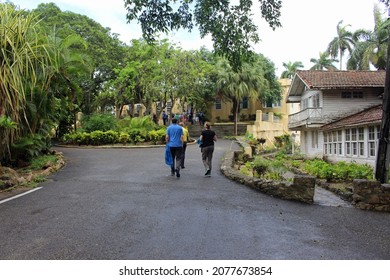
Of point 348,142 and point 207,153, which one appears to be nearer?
point 207,153

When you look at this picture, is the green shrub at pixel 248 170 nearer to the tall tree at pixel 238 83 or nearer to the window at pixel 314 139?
the window at pixel 314 139

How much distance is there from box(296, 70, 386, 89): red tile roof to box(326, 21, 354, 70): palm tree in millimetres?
21342

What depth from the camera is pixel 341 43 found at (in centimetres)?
4406

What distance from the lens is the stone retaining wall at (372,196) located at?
8.25 metres

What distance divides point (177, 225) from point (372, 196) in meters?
5.27

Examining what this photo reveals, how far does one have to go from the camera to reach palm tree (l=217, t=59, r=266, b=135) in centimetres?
3256

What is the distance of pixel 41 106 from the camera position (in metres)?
11.7

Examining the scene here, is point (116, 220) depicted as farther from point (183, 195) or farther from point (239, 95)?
point (239, 95)

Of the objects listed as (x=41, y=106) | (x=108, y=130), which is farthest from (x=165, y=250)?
(x=108, y=130)

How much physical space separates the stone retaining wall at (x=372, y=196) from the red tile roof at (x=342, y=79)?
14988 millimetres

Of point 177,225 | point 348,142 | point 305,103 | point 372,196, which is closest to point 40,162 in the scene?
point 177,225

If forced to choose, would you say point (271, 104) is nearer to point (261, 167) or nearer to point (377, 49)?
point (377, 49)

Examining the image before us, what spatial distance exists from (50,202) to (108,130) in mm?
16773

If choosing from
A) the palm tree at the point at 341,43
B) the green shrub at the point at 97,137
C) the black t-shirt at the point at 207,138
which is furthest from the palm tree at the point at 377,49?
the black t-shirt at the point at 207,138
